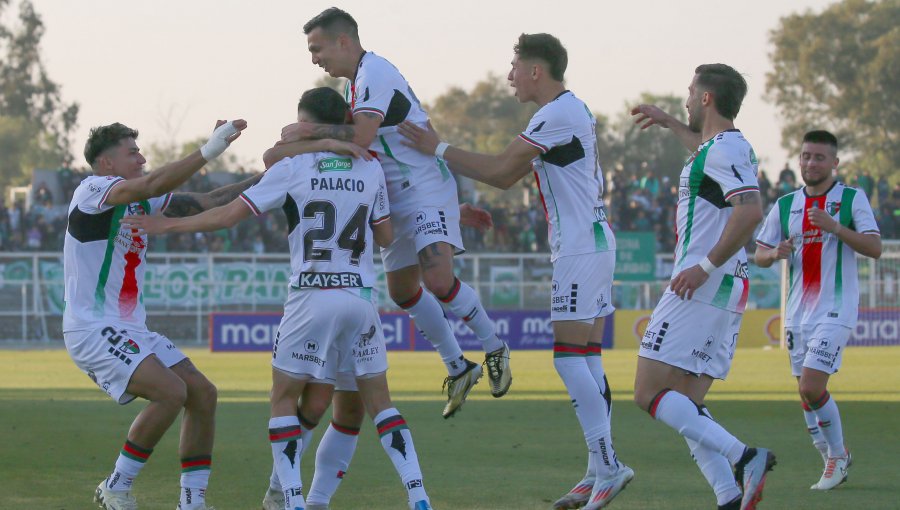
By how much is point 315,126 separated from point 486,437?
5.55 m

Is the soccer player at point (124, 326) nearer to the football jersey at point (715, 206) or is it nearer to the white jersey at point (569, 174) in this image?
the white jersey at point (569, 174)

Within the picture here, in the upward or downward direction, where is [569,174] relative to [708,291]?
upward

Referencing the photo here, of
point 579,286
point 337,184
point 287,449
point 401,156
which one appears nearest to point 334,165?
point 337,184

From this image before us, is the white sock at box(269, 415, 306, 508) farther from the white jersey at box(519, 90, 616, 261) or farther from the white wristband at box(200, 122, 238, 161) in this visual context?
the white jersey at box(519, 90, 616, 261)

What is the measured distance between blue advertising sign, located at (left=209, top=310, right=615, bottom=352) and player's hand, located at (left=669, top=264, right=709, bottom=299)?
2325 centimetres

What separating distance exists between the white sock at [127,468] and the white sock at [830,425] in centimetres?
503

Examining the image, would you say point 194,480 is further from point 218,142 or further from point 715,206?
point 715,206

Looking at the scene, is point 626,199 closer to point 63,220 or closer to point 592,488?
point 63,220

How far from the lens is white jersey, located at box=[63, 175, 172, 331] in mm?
8703

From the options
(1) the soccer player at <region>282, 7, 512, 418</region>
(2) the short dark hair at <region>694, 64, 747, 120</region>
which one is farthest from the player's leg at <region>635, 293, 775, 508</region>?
(1) the soccer player at <region>282, 7, 512, 418</region>

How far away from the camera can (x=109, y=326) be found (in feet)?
28.5

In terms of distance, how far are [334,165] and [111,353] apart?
2031 millimetres

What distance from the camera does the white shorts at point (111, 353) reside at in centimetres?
859

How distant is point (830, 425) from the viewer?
10188 mm
